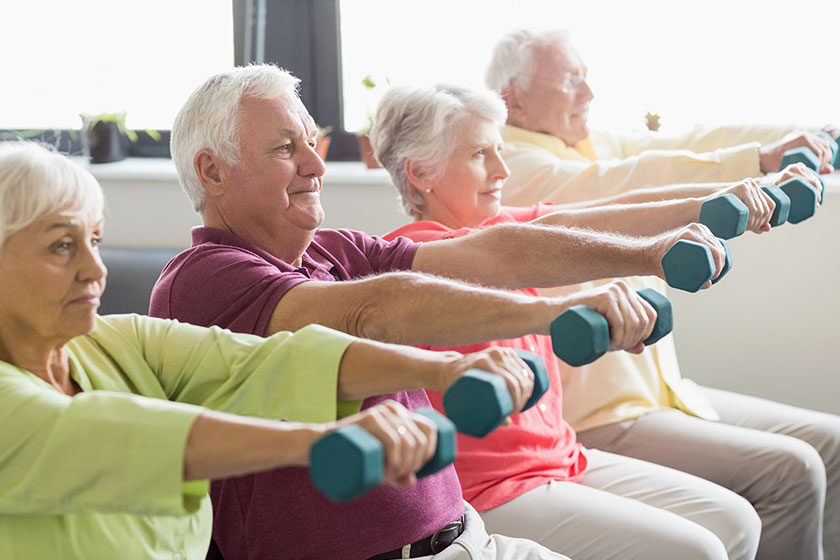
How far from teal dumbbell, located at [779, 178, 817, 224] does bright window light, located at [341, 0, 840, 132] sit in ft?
4.09

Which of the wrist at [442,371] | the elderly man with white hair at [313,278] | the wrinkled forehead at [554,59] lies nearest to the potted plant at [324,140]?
the wrinkled forehead at [554,59]

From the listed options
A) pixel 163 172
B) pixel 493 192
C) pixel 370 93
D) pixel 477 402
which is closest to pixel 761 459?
pixel 493 192

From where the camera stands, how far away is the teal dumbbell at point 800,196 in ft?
6.27

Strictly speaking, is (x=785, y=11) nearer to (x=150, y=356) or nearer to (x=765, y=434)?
(x=765, y=434)

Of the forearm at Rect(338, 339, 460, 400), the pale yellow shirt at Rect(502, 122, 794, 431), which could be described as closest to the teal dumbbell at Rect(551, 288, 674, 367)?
the forearm at Rect(338, 339, 460, 400)

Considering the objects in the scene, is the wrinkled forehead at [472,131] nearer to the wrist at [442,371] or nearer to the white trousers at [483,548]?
the white trousers at [483,548]

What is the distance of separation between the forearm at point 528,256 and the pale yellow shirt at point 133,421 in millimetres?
610

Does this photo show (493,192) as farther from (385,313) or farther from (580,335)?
(580,335)

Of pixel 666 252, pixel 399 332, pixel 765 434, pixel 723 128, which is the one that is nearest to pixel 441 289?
pixel 399 332

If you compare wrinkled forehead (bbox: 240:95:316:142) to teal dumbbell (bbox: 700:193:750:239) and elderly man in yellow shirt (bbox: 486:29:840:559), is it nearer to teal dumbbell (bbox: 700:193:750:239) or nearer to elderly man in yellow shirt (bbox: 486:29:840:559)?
teal dumbbell (bbox: 700:193:750:239)

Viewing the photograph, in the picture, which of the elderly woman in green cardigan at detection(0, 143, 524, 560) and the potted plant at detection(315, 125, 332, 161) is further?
the potted plant at detection(315, 125, 332, 161)

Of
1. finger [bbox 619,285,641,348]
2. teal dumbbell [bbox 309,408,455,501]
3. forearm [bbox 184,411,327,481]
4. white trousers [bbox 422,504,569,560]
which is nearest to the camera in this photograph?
teal dumbbell [bbox 309,408,455,501]

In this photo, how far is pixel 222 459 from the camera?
0.98 m

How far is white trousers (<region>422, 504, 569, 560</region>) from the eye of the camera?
5.16 ft
